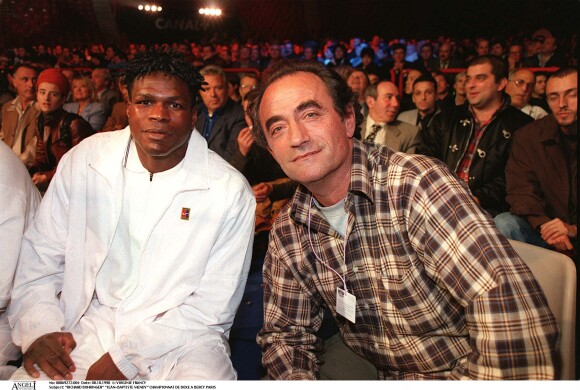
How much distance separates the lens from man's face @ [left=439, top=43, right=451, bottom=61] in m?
2.38

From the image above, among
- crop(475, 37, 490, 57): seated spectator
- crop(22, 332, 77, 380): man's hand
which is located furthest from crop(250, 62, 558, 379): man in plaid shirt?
crop(475, 37, 490, 57): seated spectator

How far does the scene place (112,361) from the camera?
1186 mm

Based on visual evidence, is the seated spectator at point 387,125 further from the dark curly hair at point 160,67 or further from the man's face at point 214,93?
the dark curly hair at point 160,67

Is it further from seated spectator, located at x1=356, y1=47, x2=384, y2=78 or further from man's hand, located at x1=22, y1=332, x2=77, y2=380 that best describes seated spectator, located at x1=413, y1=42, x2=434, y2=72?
man's hand, located at x1=22, y1=332, x2=77, y2=380

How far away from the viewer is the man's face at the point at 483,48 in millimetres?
2174

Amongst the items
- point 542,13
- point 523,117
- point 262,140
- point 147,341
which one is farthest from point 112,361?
point 523,117

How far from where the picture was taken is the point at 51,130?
6.00ft

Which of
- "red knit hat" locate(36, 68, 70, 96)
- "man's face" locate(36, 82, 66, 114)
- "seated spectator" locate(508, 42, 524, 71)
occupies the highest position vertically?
"seated spectator" locate(508, 42, 524, 71)

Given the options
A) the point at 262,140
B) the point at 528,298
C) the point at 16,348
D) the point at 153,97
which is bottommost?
the point at 16,348

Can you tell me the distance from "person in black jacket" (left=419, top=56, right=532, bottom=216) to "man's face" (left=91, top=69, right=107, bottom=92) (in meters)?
1.76

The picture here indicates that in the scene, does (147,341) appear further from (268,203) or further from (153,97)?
(268,203)

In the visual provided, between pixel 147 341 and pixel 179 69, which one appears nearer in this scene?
pixel 147 341

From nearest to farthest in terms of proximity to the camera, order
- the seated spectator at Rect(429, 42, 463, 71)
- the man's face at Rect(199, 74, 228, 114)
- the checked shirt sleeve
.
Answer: the checked shirt sleeve
the seated spectator at Rect(429, 42, 463, 71)
the man's face at Rect(199, 74, 228, 114)

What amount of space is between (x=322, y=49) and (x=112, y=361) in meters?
1.60
